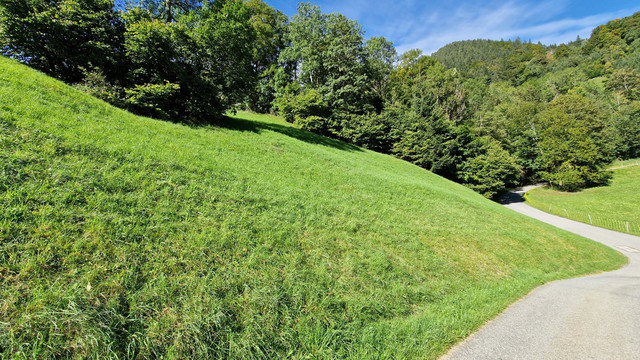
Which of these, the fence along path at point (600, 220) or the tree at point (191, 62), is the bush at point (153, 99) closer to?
the tree at point (191, 62)

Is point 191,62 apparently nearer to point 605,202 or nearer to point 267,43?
point 267,43

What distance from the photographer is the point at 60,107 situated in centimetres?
573

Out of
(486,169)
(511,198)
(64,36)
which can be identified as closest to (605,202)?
(511,198)

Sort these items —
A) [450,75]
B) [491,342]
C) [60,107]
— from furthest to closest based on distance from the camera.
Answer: [450,75] < [60,107] < [491,342]

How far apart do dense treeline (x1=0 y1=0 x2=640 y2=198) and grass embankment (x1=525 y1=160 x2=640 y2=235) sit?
2.20m

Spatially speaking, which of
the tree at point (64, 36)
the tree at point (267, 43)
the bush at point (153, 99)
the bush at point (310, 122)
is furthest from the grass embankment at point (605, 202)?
the tree at point (267, 43)

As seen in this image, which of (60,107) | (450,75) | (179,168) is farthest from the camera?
(450,75)

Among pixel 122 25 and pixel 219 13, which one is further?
pixel 219 13

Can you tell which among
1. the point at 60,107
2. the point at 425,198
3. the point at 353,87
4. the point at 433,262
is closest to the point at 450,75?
the point at 353,87

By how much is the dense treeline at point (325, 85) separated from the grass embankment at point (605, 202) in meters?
2.20

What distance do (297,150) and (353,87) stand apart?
67.1ft

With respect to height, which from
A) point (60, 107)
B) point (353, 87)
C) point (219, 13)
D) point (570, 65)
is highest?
point (570, 65)

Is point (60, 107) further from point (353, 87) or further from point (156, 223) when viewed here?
point (353, 87)

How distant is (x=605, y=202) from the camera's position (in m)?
24.0
